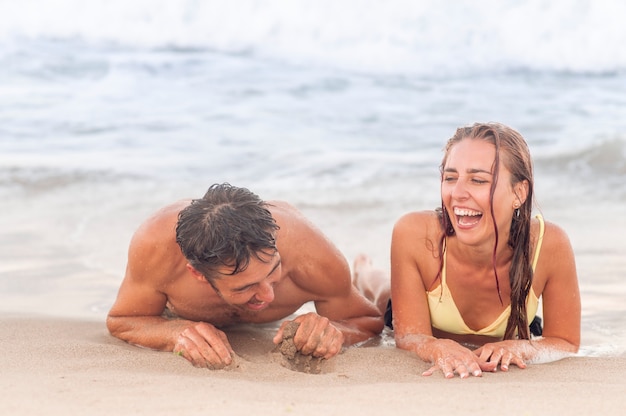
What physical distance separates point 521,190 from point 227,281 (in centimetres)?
140

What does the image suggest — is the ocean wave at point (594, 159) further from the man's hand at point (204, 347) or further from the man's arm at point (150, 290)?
the man's hand at point (204, 347)

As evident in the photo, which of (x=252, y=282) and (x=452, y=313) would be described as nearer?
(x=252, y=282)

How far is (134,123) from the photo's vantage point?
39.7ft

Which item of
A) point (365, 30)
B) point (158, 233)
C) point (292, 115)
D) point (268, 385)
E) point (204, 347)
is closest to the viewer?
point (268, 385)

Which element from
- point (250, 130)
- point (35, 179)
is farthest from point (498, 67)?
point (35, 179)

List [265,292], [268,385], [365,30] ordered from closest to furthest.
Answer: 1. [268,385]
2. [265,292]
3. [365,30]

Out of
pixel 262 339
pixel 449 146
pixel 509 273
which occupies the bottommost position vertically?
pixel 262 339

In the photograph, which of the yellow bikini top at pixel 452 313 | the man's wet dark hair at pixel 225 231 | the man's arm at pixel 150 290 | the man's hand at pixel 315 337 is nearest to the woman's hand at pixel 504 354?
the yellow bikini top at pixel 452 313

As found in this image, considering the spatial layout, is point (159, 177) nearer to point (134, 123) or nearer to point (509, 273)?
point (134, 123)

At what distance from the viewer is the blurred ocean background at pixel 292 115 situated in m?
7.04

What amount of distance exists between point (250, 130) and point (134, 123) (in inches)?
61.8

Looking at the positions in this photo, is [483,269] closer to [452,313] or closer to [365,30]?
[452,313]

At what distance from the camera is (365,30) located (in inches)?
722

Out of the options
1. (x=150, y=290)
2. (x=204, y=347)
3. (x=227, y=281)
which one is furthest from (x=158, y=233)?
(x=204, y=347)
